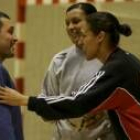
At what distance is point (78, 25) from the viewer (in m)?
2.31

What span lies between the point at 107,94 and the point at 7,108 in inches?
15.5

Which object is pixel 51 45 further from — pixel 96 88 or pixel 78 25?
pixel 96 88

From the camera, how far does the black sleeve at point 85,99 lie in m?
1.93

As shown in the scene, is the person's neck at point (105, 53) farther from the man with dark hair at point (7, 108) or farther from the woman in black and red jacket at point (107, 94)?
the man with dark hair at point (7, 108)

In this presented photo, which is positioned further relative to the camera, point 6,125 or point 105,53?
point 105,53

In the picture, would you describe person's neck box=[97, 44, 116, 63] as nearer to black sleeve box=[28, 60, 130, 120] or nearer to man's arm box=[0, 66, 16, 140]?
black sleeve box=[28, 60, 130, 120]

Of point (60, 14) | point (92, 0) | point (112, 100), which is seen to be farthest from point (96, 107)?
point (60, 14)

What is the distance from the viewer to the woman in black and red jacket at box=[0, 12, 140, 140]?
1.93 m

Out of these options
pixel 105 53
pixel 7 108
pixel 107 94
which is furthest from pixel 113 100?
pixel 7 108

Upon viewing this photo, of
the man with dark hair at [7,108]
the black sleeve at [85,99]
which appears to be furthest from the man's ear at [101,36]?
the man with dark hair at [7,108]

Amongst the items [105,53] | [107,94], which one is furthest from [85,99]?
[105,53]

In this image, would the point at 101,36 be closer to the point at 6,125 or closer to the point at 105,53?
the point at 105,53

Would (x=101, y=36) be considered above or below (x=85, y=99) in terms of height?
above

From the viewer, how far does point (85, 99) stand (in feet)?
6.38
